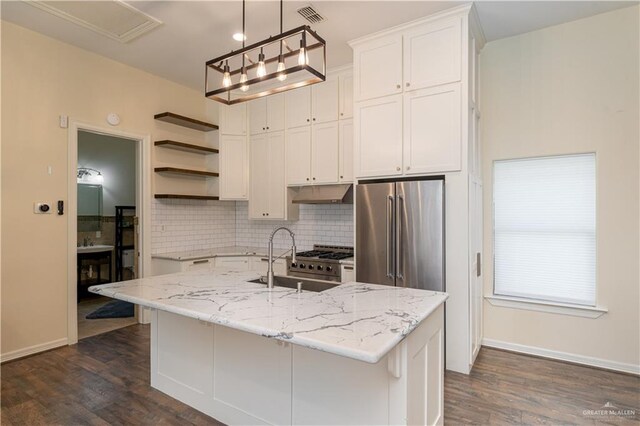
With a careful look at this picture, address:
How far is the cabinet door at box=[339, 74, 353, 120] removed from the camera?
4.00 meters

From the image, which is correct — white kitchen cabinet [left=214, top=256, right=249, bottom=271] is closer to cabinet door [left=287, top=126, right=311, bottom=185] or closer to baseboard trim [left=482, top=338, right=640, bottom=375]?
cabinet door [left=287, top=126, right=311, bottom=185]

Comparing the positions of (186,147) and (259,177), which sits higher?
(186,147)

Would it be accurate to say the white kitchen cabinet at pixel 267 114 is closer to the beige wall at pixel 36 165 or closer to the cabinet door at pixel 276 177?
the cabinet door at pixel 276 177

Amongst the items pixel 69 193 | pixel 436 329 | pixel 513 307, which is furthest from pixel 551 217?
pixel 69 193

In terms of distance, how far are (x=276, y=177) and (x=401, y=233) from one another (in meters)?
2.11

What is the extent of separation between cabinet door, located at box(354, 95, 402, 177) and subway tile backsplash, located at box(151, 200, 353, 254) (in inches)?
Answer: 43.1

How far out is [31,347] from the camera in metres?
3.28

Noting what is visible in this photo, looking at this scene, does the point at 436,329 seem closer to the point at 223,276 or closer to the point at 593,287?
the point at 223,276

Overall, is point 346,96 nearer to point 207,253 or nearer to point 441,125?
point 441,125

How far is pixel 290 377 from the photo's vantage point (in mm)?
1925

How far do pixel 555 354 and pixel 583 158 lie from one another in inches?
72.5

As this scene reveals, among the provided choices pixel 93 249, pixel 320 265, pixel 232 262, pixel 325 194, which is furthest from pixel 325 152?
pixel 93 249

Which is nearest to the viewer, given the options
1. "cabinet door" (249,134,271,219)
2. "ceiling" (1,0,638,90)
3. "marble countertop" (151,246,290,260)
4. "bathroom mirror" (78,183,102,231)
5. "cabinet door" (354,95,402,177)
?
"ceiling" (1,0,638,90)

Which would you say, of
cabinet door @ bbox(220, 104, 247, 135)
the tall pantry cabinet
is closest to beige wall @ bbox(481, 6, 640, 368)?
the tall pantry cabinet
